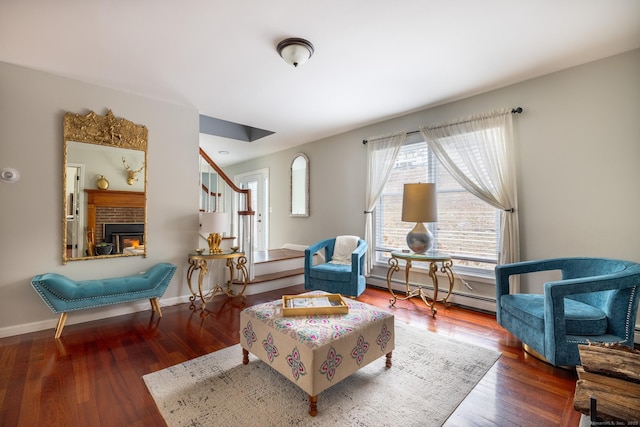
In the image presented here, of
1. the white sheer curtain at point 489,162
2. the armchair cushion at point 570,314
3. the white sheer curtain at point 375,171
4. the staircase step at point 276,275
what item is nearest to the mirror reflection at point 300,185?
the staircase step at point 276,275

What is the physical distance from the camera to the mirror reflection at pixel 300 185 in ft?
17.9

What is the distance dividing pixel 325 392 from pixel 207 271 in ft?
8.61

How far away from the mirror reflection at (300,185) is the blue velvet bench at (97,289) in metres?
2.81

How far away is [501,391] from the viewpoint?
71.6 inches

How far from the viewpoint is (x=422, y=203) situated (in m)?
3.27

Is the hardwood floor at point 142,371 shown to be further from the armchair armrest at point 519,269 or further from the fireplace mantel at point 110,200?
the fireplace mantel at point 110,200

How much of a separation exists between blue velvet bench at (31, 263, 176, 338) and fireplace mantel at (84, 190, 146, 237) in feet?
2.16

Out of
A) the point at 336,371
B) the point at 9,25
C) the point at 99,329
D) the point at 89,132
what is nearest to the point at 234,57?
the point at 9,25

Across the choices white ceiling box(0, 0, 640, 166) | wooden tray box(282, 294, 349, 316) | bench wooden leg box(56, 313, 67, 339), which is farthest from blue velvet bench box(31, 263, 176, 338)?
white ceiling box(0, 0, 640, 166)

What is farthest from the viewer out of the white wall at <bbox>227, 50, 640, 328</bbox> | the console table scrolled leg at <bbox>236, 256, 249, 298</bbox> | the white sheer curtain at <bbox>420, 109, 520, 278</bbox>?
the console table scrolled leg at <bbox>236, 256, 249, 298</bbox>

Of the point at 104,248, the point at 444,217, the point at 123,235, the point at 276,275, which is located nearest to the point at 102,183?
the point at 123,235

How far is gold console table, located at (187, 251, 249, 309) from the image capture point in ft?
11.4

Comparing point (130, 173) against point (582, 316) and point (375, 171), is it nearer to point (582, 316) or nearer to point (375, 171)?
point (375, 171)

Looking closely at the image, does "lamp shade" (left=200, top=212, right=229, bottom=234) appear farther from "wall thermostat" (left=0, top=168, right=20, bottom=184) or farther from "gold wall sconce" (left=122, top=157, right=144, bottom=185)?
"wall thermostat" (left=0, top=168, right=20, bottom=184)
